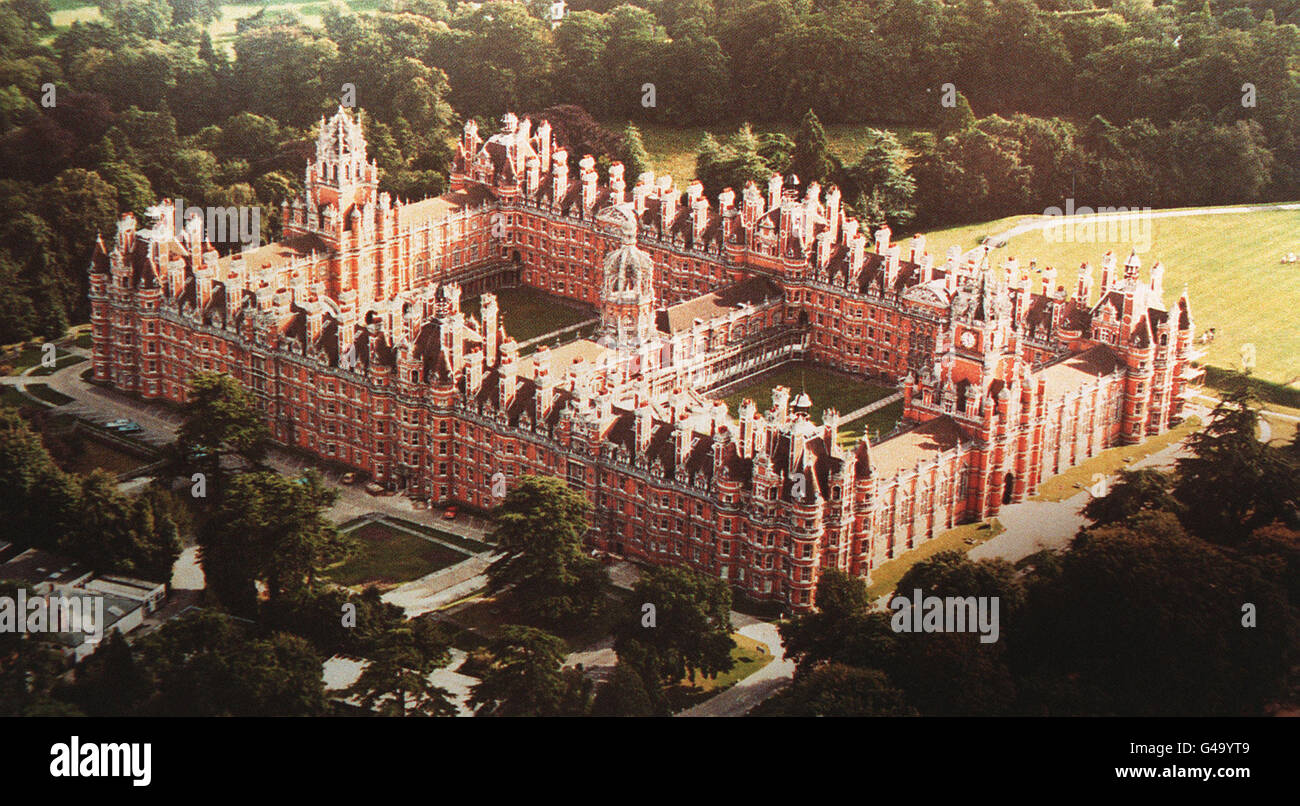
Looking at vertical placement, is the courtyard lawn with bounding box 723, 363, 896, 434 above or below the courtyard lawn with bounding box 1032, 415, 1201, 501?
above

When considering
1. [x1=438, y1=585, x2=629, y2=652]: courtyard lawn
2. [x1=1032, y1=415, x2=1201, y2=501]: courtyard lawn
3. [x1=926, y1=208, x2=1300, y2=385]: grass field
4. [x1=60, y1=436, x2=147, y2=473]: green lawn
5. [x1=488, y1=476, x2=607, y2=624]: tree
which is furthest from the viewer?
[x1=926, y1=208, x2=1300, y2=385]: grass field

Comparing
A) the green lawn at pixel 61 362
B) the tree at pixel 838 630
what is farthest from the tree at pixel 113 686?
the green lawn at pixel 61 362

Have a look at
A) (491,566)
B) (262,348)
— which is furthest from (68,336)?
(491,566)

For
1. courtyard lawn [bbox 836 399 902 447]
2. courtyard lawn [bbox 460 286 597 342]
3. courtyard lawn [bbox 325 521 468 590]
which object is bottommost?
courtyard lawn [bbox 325 521 468 590]

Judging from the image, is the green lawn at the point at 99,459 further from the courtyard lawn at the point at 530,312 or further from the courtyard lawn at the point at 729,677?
the courtyard lawn at the point at 729,677

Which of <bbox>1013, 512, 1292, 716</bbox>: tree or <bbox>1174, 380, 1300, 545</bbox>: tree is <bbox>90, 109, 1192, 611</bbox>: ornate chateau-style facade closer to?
<bbox>1174, 380, 1300, 545</bbox>: tree

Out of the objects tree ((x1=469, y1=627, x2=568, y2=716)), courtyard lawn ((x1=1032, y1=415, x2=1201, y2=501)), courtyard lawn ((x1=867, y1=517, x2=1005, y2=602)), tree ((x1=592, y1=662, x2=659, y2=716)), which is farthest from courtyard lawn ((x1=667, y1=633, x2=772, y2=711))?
courtyard lawn ((x1=1032, y1=415, x2=1201, y2=501))

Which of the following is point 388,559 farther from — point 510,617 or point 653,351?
point 653,351
